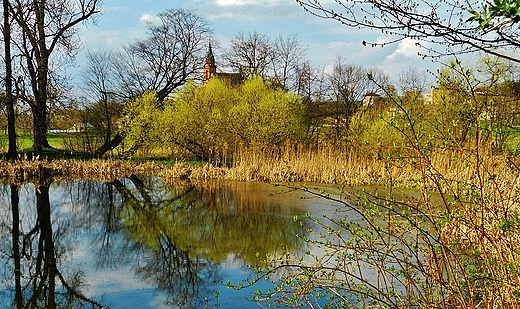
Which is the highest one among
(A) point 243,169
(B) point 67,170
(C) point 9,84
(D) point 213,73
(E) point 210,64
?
(E) point 210,64

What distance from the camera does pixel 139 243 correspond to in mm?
7844

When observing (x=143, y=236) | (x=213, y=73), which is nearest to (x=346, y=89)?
(x=213, y=73)

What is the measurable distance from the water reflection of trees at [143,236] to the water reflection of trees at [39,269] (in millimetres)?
11

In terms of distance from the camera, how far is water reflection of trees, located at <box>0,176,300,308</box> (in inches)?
230

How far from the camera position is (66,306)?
5.20 m

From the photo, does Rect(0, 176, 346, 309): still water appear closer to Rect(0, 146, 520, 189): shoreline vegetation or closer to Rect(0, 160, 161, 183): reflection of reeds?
Rect(0, 146, 520, 189): shoreline vegetation

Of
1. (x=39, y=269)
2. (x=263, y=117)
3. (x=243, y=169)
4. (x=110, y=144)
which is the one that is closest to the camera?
(x=39, y=269)

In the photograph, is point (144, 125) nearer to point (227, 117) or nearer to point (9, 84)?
point (227, 117)

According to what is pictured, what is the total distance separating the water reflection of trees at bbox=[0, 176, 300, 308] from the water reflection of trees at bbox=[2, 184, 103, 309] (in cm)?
1

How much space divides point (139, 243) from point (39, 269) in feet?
5.66

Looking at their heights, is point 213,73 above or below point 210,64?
below

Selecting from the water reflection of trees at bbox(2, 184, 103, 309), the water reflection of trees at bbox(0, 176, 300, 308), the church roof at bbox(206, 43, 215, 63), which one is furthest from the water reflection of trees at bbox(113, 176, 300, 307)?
the church roof at bbox(206, 43, 215, 63)

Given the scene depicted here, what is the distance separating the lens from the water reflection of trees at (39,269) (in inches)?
210

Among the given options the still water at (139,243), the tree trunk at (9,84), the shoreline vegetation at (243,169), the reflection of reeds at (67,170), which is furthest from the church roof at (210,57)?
the still water at (139,243)
